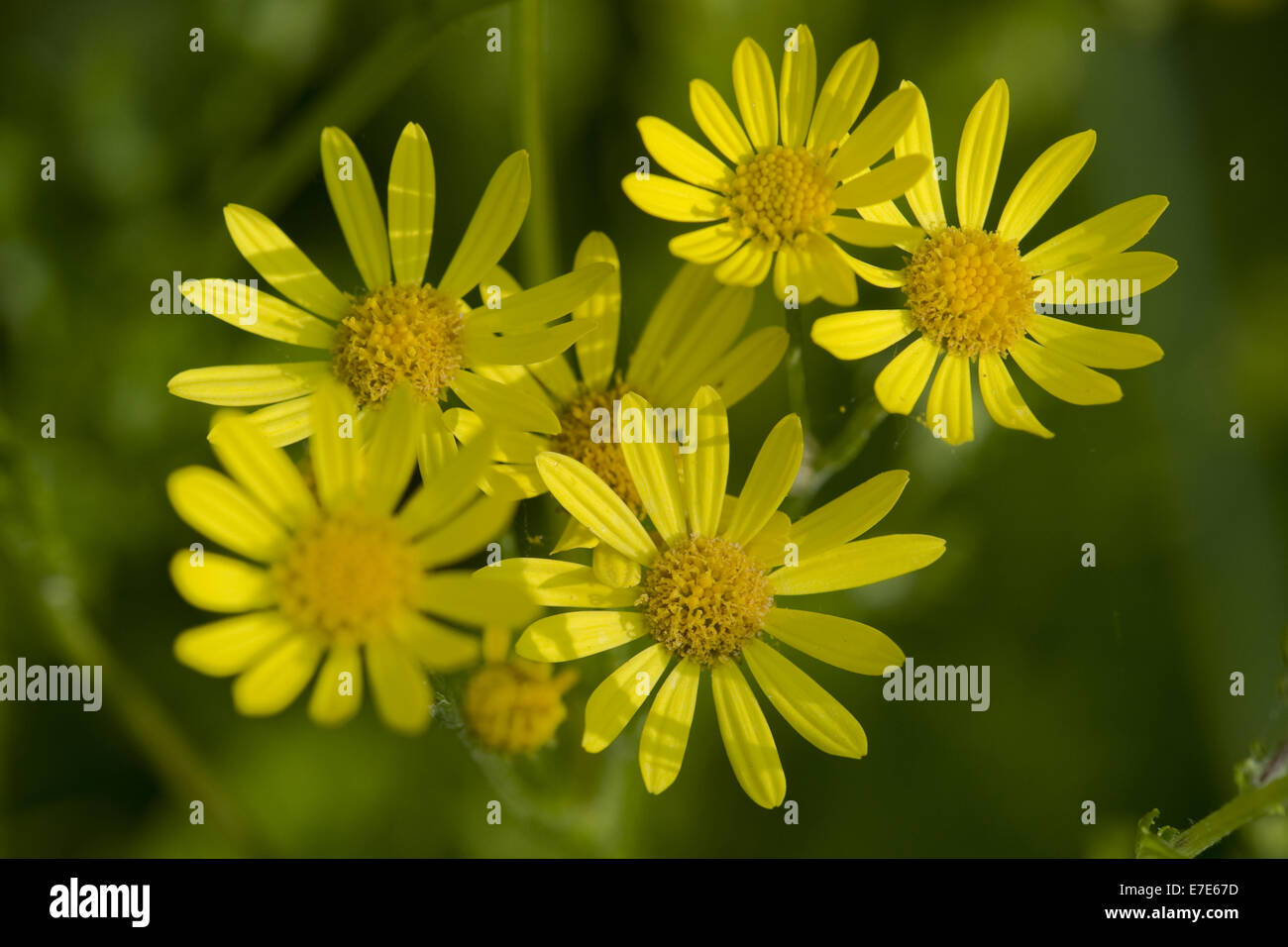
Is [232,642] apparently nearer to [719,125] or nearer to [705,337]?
[705,337]

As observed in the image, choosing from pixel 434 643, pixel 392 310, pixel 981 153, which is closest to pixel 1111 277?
pixel 981 153

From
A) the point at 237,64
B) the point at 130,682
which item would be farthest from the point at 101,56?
the point at 130,682

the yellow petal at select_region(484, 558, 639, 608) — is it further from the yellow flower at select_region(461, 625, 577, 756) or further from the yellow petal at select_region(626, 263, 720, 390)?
the yellow petal at select_region(626, 263, 720, 390)

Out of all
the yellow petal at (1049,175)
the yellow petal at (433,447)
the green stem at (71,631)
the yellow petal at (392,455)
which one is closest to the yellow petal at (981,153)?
the yellow petal at (1049,175)

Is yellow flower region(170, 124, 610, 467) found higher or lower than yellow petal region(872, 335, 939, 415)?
higher

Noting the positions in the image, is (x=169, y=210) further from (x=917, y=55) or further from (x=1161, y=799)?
(x=1161, y=799)

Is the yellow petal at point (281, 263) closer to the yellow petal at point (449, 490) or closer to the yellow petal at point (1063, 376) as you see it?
the yellow petal at point (449, 490)

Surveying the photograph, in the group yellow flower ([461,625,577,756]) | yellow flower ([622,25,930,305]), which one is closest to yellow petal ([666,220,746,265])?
yellow flower ([622,25,930,305])
